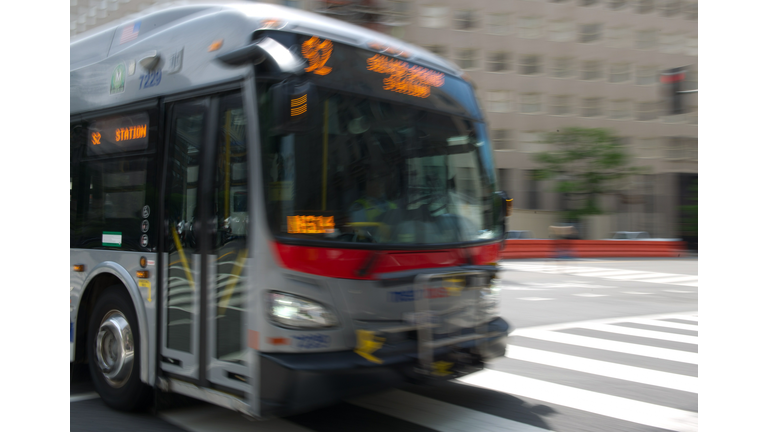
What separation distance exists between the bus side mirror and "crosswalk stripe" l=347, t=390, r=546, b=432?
1965 mm

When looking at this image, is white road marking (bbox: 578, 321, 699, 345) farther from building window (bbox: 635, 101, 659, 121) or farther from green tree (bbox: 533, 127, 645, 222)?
building window (bbox: 635, 101, 659, 121)

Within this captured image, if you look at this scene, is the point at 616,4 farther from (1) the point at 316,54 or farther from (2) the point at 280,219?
(2) the point at 280,219

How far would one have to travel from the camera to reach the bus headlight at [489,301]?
16.1ft

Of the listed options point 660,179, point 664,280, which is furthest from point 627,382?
point 660,179

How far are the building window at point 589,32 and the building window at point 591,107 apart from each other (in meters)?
4.38

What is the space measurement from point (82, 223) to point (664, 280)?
15.9 meters

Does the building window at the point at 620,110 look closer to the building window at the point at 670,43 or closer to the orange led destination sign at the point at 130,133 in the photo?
the building window at the point at 670,43

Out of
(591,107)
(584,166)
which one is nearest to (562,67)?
(591,107)

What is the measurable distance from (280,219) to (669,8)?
169 feet

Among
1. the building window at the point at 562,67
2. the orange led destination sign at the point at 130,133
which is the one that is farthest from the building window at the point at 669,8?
the orange led destination sign at the point at 130,133

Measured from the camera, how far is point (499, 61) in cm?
4472

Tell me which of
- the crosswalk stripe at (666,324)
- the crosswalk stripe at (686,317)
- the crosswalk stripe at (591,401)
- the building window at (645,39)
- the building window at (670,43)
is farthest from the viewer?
the building window at (670,43)

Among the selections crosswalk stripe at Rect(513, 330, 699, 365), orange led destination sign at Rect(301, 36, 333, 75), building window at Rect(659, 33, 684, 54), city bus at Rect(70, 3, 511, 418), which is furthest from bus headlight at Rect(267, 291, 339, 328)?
building window at Rect(659, 33, 684, 54)

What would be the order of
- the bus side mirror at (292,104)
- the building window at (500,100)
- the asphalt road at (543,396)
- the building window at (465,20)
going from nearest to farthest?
the bus side mirror at (292,104) → the asphalt road at (543,396) → the building window at (465,20) → the building window at (500,100)
